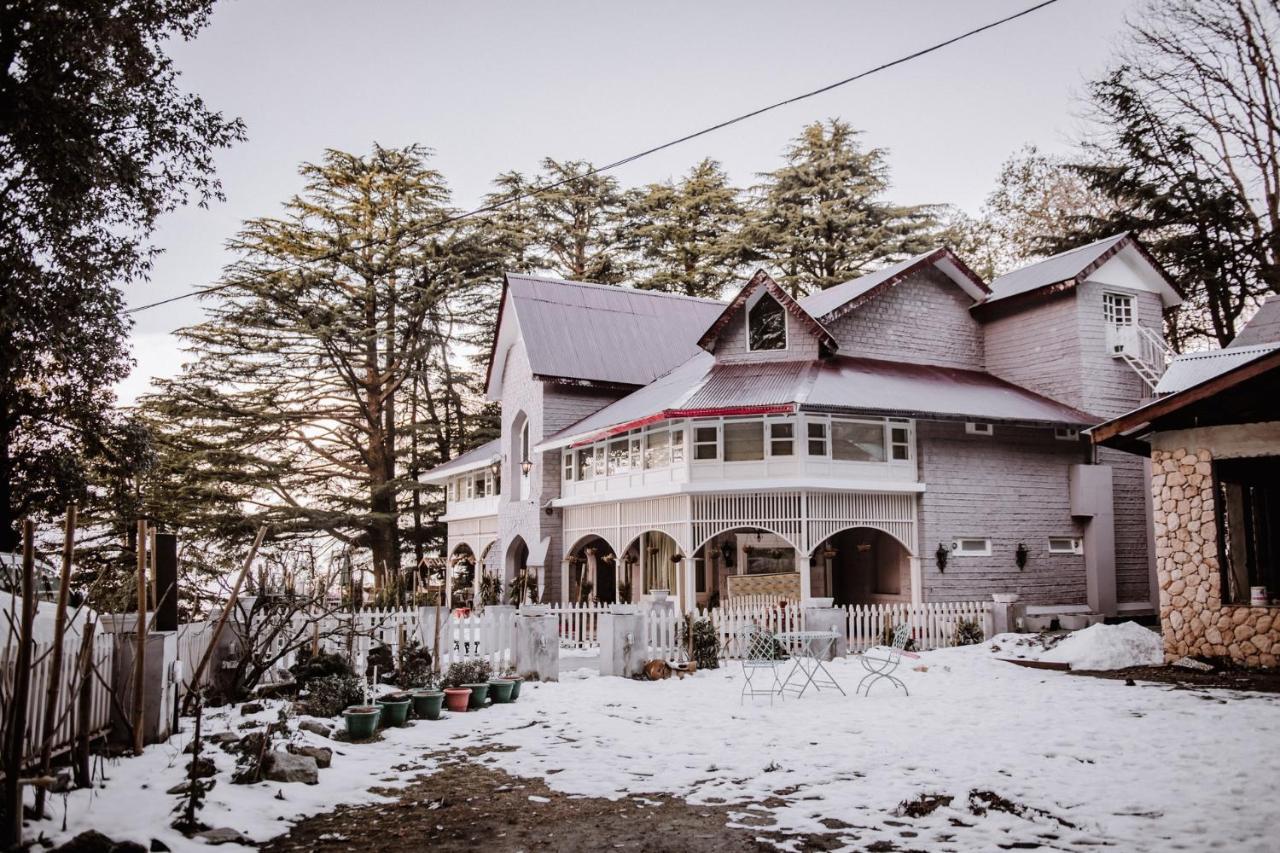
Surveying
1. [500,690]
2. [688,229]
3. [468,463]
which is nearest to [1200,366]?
[500,690]

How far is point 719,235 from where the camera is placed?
4169 cm

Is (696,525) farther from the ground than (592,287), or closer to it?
closer to it

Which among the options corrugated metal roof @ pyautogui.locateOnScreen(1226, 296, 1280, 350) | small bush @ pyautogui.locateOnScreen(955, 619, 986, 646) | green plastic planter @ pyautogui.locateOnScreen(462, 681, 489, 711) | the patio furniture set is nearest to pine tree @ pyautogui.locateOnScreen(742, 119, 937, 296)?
corrugated metal roof @ pyautogui.locateOnScreen(1226, 296, 1280, 350)

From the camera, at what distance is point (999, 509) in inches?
866

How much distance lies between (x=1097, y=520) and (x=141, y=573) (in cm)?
2133

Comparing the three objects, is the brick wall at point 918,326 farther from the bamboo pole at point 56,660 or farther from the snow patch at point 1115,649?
the bamboo pole at point 56,660

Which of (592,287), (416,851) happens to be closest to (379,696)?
(416,851)

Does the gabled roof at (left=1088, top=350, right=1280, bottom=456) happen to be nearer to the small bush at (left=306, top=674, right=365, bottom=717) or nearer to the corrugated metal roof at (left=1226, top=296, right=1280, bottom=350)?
the corrugated metal roof at (left=1226, top=296, right=1280, bottom=350)

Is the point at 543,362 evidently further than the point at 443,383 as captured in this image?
No

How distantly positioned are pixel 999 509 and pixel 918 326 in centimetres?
513

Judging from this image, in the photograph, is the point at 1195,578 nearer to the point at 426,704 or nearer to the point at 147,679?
the point at 426,704

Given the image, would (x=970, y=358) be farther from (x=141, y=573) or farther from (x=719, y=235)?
(x=141, y=573)

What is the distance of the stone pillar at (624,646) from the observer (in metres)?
15.0

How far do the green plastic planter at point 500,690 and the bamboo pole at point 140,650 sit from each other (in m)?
4.71
